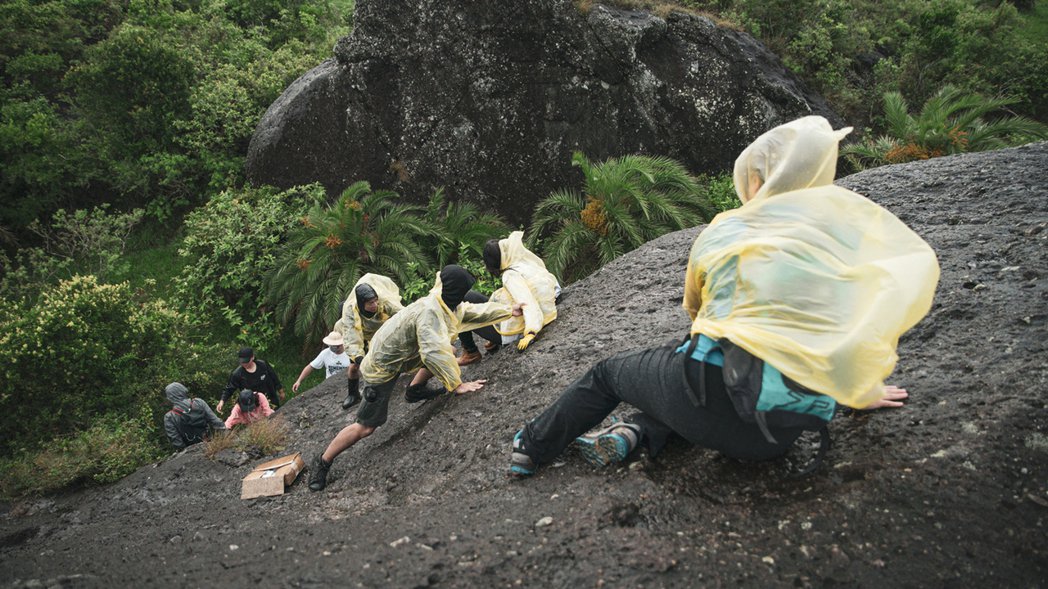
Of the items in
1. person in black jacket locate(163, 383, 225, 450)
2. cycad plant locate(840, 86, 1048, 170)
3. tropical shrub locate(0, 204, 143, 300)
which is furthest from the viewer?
tropical shrub locate(0, 204, 143, 300)

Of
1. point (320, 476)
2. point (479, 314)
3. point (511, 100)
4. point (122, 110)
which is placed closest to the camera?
point (320, 476)

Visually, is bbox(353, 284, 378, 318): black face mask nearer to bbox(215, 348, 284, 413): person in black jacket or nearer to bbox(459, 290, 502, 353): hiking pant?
bbox(459, 290, 502, 353): hiking pant

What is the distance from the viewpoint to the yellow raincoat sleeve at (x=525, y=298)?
243 inches

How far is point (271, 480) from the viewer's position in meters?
5.52

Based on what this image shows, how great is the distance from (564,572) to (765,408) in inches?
49.0

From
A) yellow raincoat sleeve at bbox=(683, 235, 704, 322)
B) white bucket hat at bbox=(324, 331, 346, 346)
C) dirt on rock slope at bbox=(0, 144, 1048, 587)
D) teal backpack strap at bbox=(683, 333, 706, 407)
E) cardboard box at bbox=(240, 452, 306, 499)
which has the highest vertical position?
yellow raincoat sleeve at bbox=(683, 235, 704, 322)

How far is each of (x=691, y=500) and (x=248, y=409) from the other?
6.57 m

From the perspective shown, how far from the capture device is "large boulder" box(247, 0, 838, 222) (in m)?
11.9

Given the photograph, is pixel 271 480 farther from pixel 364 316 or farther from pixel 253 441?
pixel 364 316

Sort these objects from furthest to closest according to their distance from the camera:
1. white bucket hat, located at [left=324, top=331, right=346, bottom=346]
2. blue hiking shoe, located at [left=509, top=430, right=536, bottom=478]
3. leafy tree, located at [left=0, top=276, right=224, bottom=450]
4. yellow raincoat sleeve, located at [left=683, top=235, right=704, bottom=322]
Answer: white bucket hat, located at [left=324, top=331, right=346, bottom=346] < leafy tree, located at [left=0, top=276, right=224, bottom=450] < blue hiking shoe, located at [left=509, top=430, right=536, bottom=478] < yellow raincoat sleeve, located at [left=683, top=235, right=704, bottom=322]

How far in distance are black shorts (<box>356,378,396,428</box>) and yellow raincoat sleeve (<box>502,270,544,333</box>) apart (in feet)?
5.19

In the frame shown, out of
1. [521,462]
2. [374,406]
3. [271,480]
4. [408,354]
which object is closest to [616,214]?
[408,354]

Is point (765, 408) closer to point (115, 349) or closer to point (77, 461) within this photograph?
point (77, 461)

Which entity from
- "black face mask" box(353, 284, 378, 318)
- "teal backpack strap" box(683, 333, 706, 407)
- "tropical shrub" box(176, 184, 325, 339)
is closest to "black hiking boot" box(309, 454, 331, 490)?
"black face mask" box(353, 284, 378, 318)
